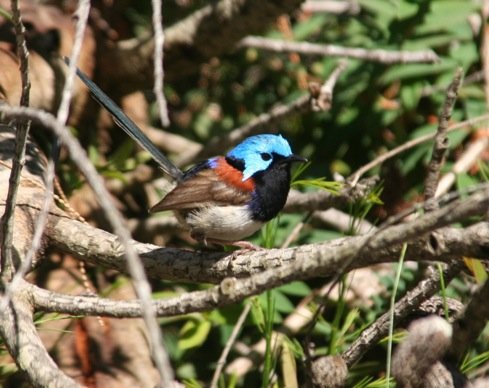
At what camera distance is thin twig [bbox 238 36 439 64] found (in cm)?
541

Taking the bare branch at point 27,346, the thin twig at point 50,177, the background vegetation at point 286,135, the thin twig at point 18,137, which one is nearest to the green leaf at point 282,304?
the background vegetation at point 286,135

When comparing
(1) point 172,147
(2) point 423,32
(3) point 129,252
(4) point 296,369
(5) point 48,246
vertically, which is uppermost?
(3) point 129,252

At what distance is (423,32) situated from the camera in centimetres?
551

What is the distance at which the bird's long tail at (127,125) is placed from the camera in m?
4.61

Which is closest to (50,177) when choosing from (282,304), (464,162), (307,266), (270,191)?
(307,266)

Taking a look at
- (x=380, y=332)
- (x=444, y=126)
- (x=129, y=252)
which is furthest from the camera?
(x=444, y=126)

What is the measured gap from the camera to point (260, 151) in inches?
182

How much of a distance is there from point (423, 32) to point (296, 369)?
7.62 feet

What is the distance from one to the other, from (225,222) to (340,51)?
1923 mm

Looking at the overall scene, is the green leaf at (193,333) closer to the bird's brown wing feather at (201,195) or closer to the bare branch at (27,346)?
the bird's brown wing feather at (201,195)

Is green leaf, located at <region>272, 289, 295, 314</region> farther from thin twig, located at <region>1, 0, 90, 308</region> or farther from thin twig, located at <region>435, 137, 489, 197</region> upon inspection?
thin twig, located at <region>1, 0, 90, 308</region>

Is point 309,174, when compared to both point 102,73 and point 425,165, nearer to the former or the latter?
point 425,165

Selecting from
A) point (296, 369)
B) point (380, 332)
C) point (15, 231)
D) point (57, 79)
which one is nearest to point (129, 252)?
point (380, 332)

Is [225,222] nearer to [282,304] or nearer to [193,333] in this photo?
[282,304]
